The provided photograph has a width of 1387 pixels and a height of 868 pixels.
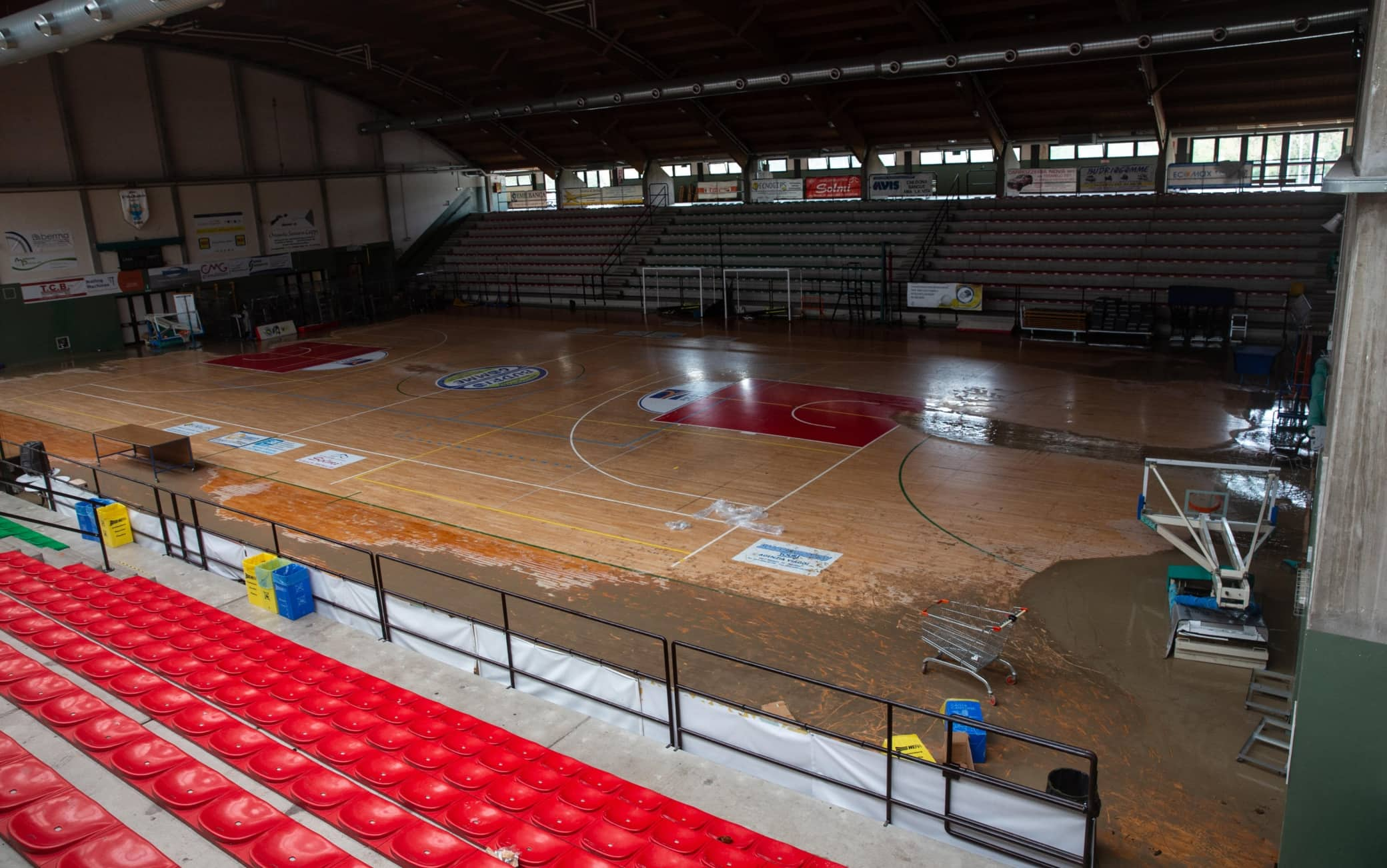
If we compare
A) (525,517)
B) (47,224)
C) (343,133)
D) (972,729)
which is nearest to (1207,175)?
(525,517)

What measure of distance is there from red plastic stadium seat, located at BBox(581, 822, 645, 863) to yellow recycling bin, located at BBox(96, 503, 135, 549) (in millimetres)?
9268

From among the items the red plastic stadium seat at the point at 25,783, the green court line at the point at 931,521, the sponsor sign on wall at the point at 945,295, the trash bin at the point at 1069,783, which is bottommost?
the green court line at the point at 931,521

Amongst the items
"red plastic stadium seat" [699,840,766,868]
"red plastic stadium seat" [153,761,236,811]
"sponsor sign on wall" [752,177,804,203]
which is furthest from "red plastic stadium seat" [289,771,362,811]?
"sponsor sign on wall" [752,177,804,203]

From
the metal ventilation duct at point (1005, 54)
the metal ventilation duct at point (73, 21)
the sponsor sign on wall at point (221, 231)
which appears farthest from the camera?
the sponsor sign on wall at point (221, 231)

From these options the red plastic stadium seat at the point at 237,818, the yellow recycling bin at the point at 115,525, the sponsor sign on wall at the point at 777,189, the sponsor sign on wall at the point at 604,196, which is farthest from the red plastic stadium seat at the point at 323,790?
the sponsor sign on wall at the point at 604,196

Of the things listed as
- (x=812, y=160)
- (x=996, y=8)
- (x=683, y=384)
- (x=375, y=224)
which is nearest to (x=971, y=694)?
(x=683, y=384)

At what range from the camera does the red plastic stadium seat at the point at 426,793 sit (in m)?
6.20

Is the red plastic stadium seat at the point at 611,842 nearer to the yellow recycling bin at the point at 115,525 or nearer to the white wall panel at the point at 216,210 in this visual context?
the yellow recycling bin at the point at 115,525

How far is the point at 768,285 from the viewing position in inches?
1329

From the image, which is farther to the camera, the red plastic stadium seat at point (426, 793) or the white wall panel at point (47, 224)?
the white wall panel at point (47, 224)

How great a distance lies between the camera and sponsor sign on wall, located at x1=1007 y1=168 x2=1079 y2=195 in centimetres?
3075

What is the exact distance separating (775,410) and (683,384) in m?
3.53

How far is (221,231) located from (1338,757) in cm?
3937

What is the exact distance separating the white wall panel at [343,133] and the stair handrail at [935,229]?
25473 mm
